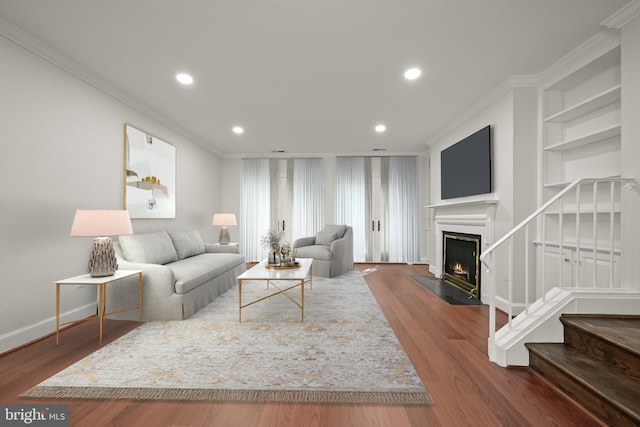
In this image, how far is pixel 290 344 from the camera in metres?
2.28

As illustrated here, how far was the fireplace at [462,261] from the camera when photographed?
3.74 meters

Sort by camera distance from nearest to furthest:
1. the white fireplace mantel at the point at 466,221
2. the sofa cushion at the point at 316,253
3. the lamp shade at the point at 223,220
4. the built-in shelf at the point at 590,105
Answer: the built-in shelf at the point at 590,105
the white fireplace mantel at the point at 466,221
the sofa cushion at the point at 316,253
the lamp shade at the point at 223,220

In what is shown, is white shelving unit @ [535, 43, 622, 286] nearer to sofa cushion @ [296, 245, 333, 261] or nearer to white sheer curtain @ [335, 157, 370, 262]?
sofa cushion @ [296, 245, 333, 261]

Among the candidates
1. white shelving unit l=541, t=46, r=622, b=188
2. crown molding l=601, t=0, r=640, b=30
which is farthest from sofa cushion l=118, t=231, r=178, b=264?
crown molding l=601, t=0, r=640, b=30

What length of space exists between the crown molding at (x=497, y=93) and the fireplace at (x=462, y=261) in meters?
1.72

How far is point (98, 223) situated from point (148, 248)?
0.92 m

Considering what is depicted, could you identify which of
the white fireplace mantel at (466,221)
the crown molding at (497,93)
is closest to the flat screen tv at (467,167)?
the white fireplace mantel at (466,221)

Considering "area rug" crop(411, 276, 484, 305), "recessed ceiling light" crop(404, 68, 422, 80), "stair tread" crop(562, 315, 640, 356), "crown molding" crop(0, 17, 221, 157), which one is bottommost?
"area rug" crop(411, 276, 484, 305)

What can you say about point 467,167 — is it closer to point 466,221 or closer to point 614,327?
point 466,221

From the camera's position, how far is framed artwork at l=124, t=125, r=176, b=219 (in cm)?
350

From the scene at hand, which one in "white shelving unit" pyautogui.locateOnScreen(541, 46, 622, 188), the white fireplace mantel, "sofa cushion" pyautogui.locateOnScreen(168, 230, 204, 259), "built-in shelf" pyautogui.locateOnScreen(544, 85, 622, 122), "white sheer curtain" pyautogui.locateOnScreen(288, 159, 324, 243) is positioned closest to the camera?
"built-in shelf" pyautogui.locateOnScreen(544, 85, 622, 122)

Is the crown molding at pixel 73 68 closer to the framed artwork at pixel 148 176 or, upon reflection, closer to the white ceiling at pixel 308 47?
the white ceiling at pixel 308 47

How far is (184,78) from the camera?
2.96m

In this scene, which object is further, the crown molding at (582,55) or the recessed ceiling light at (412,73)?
the recessed ceiling light at (412,73)
